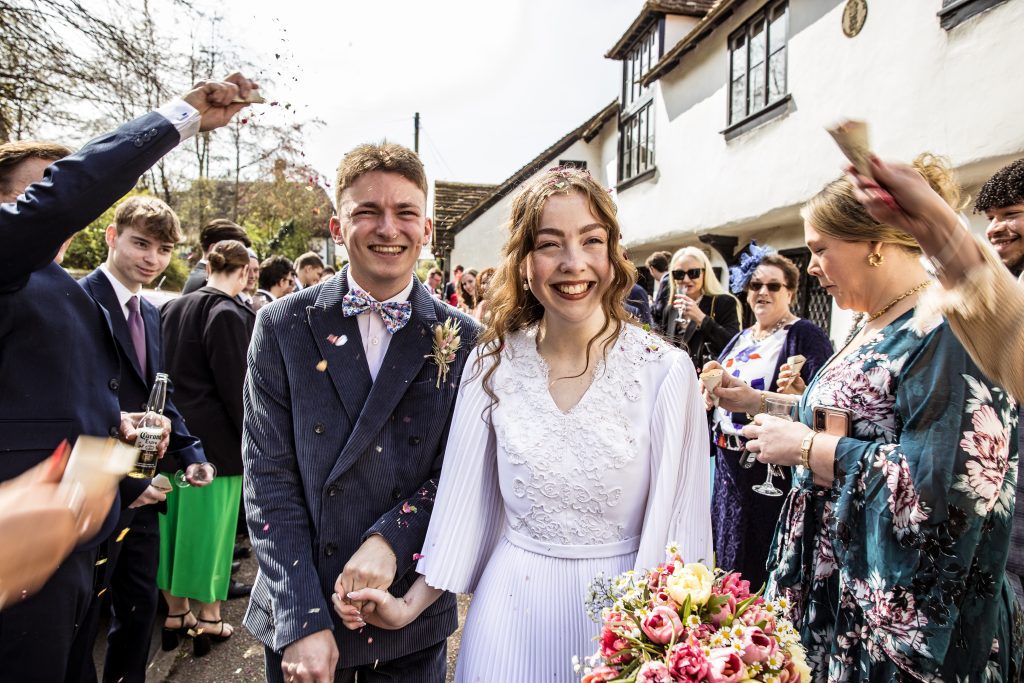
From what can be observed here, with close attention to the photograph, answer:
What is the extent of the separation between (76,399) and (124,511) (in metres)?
0.71

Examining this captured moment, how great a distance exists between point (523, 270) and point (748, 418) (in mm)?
2464

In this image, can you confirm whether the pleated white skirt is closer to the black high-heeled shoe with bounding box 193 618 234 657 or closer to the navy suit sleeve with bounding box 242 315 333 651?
the navy suit sleeve with bounding box 242 315 333 651

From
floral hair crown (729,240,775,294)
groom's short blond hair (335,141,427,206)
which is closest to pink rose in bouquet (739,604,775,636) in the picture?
groom's short blond hair (335,141,427,206)

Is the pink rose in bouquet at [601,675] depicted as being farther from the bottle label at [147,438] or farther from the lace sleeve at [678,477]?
the bottle label at [147,438]

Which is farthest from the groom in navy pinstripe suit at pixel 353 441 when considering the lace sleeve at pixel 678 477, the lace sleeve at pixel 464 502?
the lace sleeve at pixel 678 477

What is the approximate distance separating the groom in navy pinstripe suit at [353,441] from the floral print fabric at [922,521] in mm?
1302

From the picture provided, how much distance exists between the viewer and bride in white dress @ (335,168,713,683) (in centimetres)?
171

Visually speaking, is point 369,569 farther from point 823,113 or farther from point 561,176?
point 823,113

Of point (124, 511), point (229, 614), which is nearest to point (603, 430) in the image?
point (124, 511)

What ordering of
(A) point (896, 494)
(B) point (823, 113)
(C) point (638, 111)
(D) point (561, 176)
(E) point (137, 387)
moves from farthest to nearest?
(C) point (638, 111), (B) point (823, 113), (E) point (137, 387), (D) point (561, 176), (A) point (896, 494)

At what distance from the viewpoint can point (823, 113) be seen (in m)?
8.45

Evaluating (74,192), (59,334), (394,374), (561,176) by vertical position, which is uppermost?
(561,176)

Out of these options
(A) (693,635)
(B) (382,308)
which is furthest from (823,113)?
(A) (693,635)

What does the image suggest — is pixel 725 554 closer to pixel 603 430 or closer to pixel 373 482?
pixel 603 430
